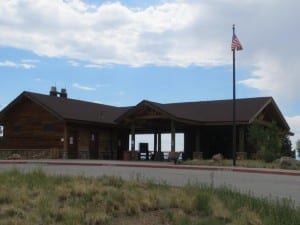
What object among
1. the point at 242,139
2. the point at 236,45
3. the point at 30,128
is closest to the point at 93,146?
the point at 30,128

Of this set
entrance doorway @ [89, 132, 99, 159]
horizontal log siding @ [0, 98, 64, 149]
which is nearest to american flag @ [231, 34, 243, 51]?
horizontal log siding @ [0, 98, 64, 149]

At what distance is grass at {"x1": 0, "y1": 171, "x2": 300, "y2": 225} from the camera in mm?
9195

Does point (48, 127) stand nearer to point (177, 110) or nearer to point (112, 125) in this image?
point (112, 125)

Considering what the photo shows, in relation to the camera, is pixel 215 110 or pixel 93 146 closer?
pixel 215 110

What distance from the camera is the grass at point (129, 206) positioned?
920cm

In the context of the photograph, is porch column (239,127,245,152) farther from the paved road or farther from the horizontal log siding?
the horizontal log siding

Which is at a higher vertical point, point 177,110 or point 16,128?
point 177,110

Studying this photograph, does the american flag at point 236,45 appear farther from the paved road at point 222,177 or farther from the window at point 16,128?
the window at point 16,128

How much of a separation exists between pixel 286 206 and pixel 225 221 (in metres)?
1.41

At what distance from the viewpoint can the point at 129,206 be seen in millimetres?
9797

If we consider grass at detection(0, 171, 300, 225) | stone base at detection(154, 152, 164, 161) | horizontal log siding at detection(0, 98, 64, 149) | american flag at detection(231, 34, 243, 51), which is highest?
american flag at detection(231, 34, 243, 51)

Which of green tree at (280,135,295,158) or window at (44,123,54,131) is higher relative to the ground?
window at (44,123,54,131)

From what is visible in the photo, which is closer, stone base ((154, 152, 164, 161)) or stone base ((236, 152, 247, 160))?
stone base ((236, 152, 247, 160))

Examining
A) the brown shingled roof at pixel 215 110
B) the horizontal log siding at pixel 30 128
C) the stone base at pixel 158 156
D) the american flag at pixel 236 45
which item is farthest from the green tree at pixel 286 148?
the horizontal log siding at pixel 30 128
